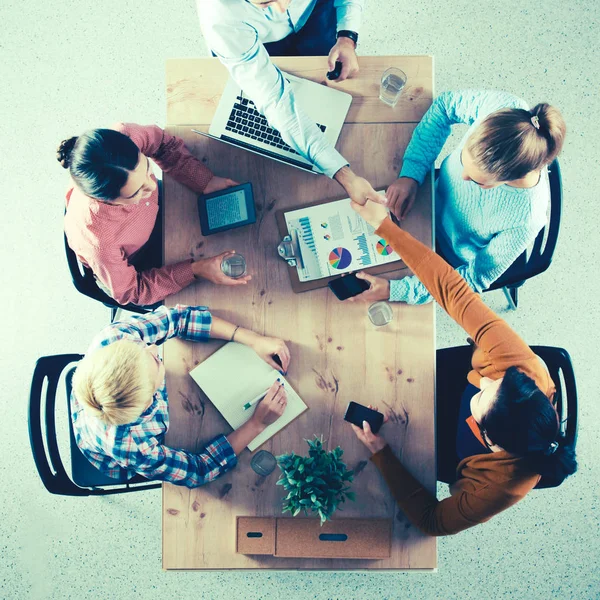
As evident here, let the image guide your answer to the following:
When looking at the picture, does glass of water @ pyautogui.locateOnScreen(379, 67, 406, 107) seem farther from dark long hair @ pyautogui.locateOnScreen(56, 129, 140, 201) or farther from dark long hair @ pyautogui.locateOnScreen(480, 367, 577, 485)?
dark long hair @ pyautogui.locateOnScreen(480, 367, 577, 485)

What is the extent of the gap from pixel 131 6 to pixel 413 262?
204 centimetres

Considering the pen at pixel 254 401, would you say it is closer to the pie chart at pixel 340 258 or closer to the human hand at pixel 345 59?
the pie chart at pixel 340 258

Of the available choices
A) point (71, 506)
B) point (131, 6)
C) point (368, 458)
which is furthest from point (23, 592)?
point (131, 6)

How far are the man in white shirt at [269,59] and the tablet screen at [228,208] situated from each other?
9.2 inches

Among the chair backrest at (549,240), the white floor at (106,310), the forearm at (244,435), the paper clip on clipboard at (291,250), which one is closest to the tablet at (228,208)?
the paper clip on clipboard at (291,250)

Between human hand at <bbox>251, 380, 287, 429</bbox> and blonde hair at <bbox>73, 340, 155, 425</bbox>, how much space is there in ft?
1.06

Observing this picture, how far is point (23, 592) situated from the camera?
231 centimetres

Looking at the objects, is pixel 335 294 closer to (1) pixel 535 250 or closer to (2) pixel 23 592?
(1) pixel 535 250

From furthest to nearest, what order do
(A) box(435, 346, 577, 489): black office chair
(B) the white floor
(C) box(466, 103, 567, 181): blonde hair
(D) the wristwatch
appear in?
(B) the white floor, (A) box(435, 346, 577, 489): black office chair, (D) the wristwatch, (C) box(466, 103, 567, 181): blonde hair

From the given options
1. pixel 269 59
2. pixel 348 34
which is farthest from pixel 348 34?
pixel 269 59

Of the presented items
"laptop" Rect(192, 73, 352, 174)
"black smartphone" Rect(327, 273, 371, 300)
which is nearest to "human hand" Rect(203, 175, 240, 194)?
"laptop" Rect(192, 73, 352, 174)

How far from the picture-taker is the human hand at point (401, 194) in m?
1.57

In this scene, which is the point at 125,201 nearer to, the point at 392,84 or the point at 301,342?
the point at 301,342

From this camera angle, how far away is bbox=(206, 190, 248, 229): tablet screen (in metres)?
1.59
